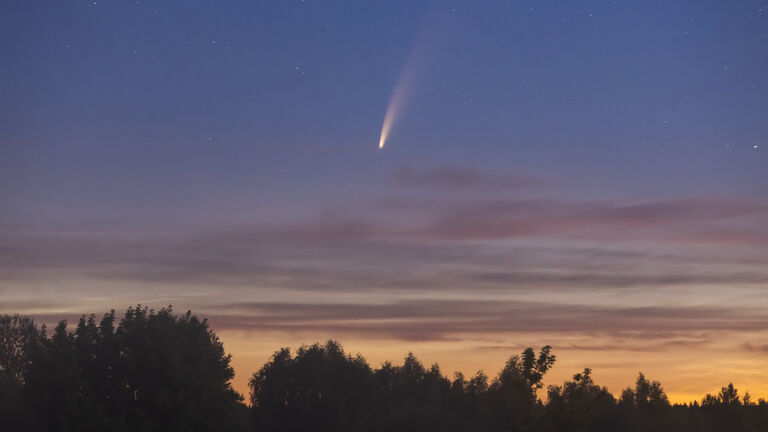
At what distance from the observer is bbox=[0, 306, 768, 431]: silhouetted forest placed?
225ft

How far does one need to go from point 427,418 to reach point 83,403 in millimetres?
38440

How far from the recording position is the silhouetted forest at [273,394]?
225ft

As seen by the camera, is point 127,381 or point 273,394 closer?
point 127,381

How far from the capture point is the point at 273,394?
108062 millimetres

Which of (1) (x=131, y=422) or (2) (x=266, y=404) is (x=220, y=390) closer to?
(1) (x=131, y=422)

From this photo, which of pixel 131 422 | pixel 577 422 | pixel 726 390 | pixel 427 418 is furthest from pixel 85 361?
pixel 726 390

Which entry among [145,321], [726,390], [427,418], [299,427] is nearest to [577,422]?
[145,321]

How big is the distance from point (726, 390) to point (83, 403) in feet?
254

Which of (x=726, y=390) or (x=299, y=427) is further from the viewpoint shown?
(x=726, y=390)

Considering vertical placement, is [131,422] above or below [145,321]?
below

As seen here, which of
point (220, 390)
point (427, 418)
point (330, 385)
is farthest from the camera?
point (330, 385)

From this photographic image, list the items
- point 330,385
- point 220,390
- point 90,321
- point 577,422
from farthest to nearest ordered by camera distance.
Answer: point 330,385
point 90,321
point 220,390
point 577,422

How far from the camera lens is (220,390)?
7481 cm

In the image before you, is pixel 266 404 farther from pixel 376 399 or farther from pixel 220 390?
pixel 220 390
